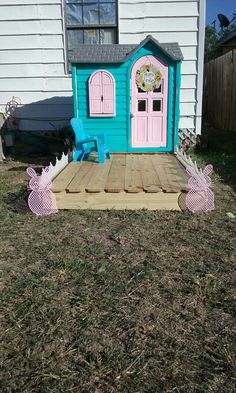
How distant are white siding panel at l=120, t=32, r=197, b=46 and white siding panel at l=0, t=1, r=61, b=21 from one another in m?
1.44

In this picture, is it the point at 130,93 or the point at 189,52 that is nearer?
the point at 130,93

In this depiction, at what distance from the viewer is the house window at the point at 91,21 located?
7559 millimetres

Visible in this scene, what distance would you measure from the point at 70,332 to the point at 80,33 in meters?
6.97

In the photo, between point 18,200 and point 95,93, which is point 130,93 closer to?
point 95,93

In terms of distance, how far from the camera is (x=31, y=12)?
7.60 metres

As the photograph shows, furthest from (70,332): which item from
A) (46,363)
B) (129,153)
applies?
(129,153)

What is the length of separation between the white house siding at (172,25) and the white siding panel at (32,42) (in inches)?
53.2

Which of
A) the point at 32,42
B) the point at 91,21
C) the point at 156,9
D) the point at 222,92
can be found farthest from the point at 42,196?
the point at 222,92

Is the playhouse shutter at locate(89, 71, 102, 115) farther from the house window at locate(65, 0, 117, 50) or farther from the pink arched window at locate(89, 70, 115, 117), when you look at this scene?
the house window at locate(65, 0, 117, 50)

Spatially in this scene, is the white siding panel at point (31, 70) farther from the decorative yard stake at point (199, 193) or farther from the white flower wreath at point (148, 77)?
the decorative yard stake at point (199, 193)

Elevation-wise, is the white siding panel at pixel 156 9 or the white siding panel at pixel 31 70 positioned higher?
the white siding panel at pixel 156 9

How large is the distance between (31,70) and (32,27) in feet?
2.76

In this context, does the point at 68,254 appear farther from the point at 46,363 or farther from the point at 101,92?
the point at 101,92

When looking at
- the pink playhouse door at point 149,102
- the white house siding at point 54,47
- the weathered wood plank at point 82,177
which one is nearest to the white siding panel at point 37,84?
the white house siding at point 54,47
